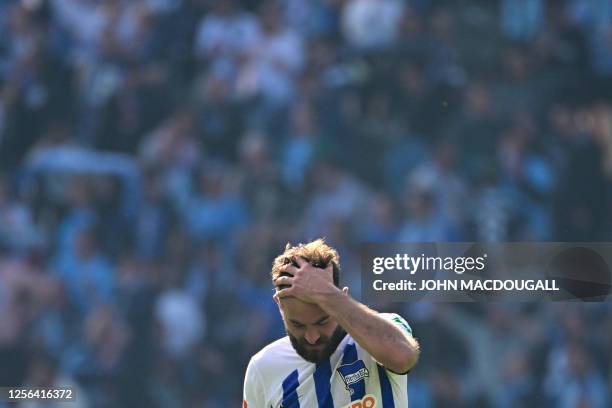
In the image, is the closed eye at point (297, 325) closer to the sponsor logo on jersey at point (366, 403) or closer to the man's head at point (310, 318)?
the man's head at point (310, 318)

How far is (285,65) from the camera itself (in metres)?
7.51

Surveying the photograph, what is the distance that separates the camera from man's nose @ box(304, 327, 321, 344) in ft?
10.6

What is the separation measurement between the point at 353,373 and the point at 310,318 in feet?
1.12

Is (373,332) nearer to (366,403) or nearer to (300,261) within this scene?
(300,261)

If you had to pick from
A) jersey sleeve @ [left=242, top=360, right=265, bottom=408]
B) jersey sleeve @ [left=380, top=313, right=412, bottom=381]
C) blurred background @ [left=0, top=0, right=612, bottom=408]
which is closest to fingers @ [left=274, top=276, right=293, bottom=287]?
jersey sleeve @ [left=380, top=313, right=412, bottom=381]

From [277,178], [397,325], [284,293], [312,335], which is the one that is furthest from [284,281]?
[277,178]

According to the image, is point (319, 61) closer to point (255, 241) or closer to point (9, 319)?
point (255, 241)

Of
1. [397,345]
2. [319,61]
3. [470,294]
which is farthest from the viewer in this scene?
[319,61]

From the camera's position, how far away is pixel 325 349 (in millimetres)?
3328

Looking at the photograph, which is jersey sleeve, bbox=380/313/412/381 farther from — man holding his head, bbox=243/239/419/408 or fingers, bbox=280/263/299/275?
fingers, bbox=280/263/299/275

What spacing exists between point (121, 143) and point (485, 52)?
2.67 metres

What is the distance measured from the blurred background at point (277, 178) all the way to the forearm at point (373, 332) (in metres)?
3.83

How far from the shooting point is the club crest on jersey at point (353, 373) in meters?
3.40

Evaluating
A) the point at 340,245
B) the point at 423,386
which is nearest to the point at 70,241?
the point at 340,245
